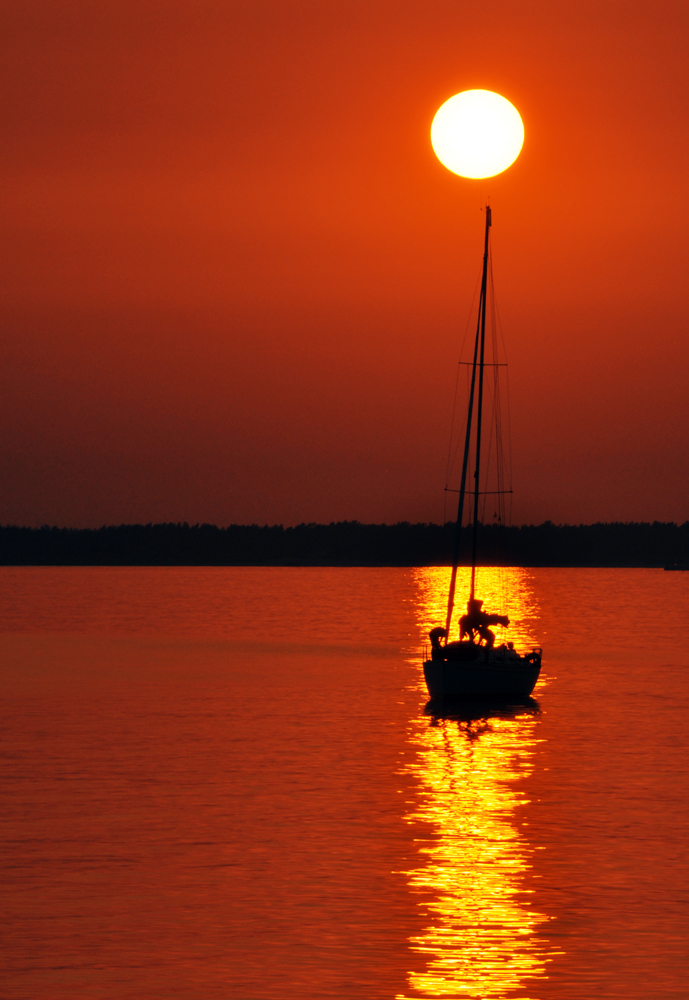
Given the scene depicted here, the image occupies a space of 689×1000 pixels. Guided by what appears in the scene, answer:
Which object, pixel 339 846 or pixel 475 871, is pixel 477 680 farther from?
pixel 475 871

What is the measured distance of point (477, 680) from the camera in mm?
49312

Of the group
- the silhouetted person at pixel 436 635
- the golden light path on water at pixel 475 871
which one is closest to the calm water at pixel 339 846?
the golden light path on water at pixel 475 871

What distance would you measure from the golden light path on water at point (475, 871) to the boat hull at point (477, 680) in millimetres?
4619

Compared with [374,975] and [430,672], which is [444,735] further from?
[374,975]

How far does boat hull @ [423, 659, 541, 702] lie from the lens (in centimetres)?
4912

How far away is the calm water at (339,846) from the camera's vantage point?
1762 cm

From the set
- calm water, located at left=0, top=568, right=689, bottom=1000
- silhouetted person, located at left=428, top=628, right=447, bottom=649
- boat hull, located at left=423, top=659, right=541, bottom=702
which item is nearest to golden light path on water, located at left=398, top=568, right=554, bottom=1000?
calm water, located at left=0, top=568, right=689, bottom=1000

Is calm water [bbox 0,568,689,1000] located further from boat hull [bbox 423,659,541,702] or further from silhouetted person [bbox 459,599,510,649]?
silhouetted person [bbox 459,599,510,649]

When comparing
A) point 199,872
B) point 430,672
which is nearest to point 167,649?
point 430,672

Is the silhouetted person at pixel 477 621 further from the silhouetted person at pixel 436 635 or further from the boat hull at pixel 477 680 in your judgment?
the boat hull at pixel 477 680

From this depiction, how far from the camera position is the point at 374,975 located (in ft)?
56.6

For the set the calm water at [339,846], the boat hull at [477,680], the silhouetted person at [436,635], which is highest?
the silhouetted person at [436,635]

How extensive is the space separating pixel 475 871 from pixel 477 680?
86.2ft

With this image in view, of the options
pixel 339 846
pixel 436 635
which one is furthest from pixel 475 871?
pixel 436 635
